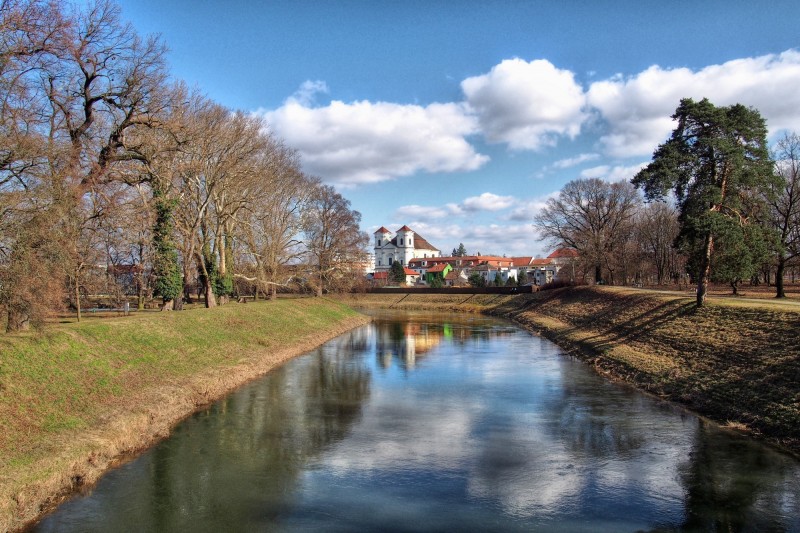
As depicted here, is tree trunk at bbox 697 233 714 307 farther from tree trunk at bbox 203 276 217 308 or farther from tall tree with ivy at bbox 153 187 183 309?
tree trunk at bbox 203 276 217 308

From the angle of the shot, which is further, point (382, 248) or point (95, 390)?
point (382, 248)

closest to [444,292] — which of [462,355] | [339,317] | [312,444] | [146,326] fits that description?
[339,317]

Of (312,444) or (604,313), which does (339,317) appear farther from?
(312,444)

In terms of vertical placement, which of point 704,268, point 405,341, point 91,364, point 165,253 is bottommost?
point 405,341

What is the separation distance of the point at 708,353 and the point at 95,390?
879 inches

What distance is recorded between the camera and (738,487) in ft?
36.8

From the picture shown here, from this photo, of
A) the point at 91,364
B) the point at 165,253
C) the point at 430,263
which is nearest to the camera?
the point at 91,364

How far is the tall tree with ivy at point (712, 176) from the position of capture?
26016 mm

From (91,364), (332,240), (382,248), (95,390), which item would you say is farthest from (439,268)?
(95,390)

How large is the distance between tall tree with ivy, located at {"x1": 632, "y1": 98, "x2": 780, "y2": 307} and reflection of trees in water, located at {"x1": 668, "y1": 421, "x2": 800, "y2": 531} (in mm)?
15530

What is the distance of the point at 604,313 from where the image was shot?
39500 millimetres

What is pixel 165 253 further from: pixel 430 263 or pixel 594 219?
pixel 430 263

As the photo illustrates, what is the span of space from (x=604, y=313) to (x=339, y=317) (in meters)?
24.6

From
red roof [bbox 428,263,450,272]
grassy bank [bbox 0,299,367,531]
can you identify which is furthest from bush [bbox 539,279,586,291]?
red roof [bbox 428,263,450,272]
